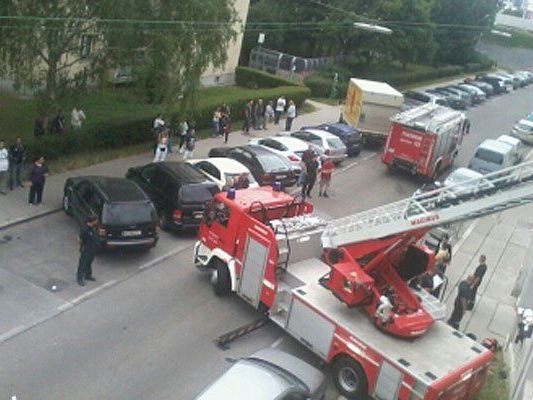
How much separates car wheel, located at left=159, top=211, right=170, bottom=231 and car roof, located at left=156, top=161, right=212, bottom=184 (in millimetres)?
1057

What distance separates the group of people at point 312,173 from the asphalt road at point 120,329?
5687 millimetres

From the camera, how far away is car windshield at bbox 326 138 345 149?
91.9 feet

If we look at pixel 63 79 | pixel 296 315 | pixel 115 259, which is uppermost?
pixel 63 79

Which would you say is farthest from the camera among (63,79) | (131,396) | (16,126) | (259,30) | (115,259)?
(259,30)

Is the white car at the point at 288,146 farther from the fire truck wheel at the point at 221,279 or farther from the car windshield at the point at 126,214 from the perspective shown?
the fire truck wheel at the point at 221,279

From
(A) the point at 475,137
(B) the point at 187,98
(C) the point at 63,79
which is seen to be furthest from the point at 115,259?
(A) the point at 475,137

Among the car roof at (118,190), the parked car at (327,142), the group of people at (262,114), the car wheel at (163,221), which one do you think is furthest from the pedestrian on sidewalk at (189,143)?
the car roof at (118,190)

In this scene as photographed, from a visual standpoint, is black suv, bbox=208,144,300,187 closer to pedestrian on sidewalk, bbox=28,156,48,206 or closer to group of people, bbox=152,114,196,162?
group of people, bbox=152,114,196,162

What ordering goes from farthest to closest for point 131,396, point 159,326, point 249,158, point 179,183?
point 249,158, point 179,183, point 159,326, point 131,396

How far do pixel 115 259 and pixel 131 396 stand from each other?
5.67 meters

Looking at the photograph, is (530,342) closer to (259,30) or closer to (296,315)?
(296,315)

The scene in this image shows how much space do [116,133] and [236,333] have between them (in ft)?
42.1

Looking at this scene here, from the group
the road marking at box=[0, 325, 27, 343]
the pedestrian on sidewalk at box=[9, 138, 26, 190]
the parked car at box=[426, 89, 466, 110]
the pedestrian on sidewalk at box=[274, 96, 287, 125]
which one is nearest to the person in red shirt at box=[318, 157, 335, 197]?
the pedestrian on sidewalk at box=[274, 96, 287, 125]

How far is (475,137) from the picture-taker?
1618 inches
